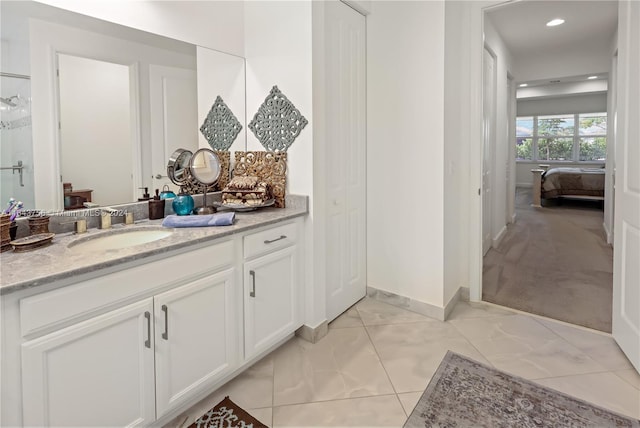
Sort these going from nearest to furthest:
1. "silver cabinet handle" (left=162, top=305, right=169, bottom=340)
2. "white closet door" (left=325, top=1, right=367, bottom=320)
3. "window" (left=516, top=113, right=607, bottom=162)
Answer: "silver cabinet handle" (left=162, top=305, right=169, bottom=340), "white closet door" (left=325, top=1, right=367, bottom=320), "window" (left=516, top=113, right=607, bottom=162)

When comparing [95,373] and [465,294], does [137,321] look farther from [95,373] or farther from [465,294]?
[465,294]

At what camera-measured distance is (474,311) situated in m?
2.84

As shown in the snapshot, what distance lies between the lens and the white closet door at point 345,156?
248 cm

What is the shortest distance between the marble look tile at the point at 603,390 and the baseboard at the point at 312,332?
4.02ft

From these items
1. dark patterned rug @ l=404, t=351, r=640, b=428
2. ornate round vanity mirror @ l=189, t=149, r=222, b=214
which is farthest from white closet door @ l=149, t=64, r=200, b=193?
dark patterned rug @ l=404, t=351, r=640, b=428

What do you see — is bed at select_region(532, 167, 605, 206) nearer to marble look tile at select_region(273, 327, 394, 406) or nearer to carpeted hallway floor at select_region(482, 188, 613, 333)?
carpeted hallway floor at select_region(482, 188, 613, 333)

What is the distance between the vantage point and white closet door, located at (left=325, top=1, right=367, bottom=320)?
2.48m

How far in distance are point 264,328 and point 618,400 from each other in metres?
1.79

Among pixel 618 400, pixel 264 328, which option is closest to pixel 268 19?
pixel 264 328

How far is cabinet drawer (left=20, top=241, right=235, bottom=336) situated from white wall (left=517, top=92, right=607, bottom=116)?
11391 mm

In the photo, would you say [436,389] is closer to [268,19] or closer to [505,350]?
[505,350]

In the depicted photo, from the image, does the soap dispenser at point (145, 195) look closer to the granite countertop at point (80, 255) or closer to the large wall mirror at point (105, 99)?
the large wall mirror at point (105, 99)

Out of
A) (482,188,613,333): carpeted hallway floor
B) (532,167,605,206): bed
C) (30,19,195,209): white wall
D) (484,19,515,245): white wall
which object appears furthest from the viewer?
(532,167,605,206): bed

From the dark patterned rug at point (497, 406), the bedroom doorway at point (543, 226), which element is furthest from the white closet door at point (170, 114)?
the bedroom doorway at point (543, 226)
